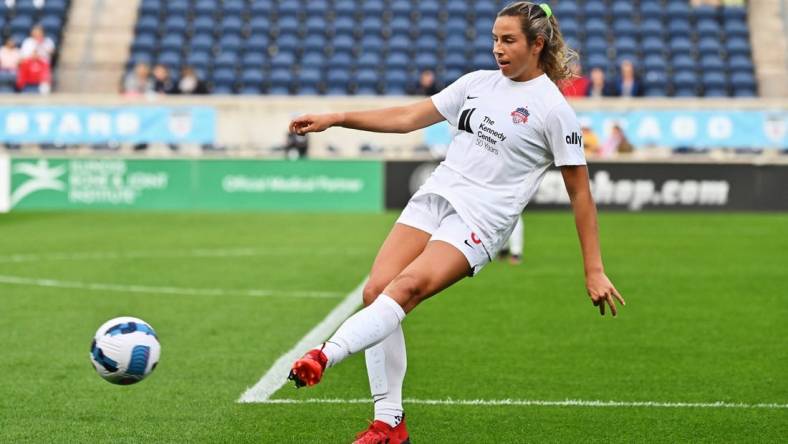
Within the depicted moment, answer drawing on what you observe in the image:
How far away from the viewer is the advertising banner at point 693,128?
84.9ft

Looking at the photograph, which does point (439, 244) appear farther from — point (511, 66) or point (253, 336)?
point (253, 336)

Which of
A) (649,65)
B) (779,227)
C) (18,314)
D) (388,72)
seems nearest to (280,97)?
(388,72)

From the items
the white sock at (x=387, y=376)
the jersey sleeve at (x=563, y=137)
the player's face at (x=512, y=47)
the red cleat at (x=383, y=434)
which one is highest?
the player's face at (x=512, y=47)

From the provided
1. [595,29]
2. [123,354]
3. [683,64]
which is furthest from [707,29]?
[123,354]

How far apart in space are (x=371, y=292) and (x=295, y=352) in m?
3.07

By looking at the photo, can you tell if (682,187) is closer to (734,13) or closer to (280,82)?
(734,13)

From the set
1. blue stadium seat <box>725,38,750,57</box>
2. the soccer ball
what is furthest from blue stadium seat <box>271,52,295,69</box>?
the soccer ball

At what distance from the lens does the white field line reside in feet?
50.6

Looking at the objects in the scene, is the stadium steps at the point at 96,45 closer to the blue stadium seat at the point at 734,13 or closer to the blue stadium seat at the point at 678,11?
the blue stadium seat at the point at 678,11

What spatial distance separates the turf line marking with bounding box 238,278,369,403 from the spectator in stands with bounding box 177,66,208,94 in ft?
51.1

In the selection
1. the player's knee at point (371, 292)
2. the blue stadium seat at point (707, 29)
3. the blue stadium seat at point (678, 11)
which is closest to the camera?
the player's knee at point (371, 292)

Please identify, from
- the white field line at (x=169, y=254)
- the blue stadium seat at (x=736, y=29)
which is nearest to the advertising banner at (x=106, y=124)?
the white field line at (x=169, y=254)

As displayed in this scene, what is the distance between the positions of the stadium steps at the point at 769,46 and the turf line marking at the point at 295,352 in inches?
788

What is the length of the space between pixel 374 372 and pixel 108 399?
1867mm
